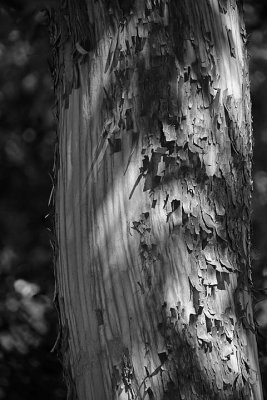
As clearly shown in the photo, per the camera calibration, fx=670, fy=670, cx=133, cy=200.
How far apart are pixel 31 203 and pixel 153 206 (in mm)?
1915

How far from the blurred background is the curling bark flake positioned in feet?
5.51

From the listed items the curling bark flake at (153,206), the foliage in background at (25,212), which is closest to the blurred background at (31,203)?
the foliage in background at (25,212)

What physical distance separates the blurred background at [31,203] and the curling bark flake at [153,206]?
1.68m

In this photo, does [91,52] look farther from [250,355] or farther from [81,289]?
[250,355]

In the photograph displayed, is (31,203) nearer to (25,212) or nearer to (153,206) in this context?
(25,212)

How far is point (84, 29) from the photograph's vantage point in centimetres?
129

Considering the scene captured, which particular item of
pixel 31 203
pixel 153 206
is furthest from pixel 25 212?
pixel 153 206

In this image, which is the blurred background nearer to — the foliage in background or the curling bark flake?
the foliage in background

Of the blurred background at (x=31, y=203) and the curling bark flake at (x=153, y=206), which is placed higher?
the blurred background at (x=31, y=203)

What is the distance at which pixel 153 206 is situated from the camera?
3.85 ft

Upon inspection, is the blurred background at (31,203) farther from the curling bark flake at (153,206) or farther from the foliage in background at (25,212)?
the curling bark flake at (153,206)

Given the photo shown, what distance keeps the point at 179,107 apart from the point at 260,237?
1786mm

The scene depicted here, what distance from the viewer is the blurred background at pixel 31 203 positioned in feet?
9.67

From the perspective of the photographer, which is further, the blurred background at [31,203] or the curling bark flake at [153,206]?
the blurred background at [31,203]
